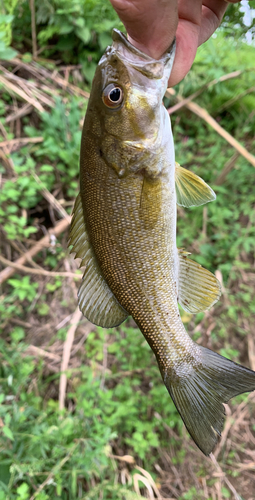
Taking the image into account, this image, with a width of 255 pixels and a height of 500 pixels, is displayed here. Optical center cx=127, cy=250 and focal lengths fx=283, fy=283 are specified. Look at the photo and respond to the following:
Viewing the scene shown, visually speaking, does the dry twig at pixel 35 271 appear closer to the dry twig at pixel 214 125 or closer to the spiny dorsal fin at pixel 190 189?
the spiny dorsal fin at pixel 190 189

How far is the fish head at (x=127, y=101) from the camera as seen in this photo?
43.4 inches

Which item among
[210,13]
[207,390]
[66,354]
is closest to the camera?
[207,390]

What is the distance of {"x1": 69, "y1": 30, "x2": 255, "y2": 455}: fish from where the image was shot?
3.64 ft

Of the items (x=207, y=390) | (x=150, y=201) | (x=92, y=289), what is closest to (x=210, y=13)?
(x=150, y=201)

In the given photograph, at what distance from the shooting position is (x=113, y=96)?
1119 mm

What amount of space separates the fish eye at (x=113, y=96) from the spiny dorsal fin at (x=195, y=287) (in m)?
0.69

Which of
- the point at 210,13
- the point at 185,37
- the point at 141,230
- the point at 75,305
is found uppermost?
the point at 210,13

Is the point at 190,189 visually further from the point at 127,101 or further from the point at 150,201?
the point at 127,101

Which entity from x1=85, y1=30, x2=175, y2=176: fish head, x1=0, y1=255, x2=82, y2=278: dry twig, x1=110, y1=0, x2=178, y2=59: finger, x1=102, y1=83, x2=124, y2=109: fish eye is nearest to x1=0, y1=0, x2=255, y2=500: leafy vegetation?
x1=0, y1=255, x2=82, y2=278: dry twig

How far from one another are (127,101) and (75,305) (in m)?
2.01

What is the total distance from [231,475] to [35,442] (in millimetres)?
1620

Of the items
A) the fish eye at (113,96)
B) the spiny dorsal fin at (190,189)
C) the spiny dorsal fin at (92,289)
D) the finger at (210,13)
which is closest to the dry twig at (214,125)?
the finger at (210,13)

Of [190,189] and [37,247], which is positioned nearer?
[190,189]

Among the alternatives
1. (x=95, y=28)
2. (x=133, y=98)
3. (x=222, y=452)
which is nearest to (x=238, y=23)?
(x=133, y=98)
